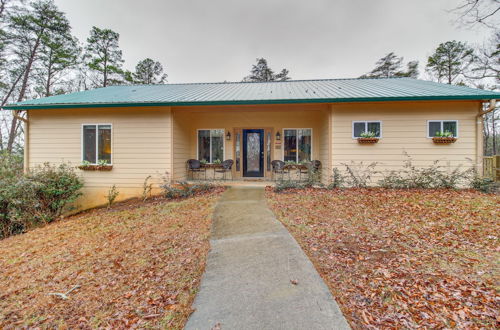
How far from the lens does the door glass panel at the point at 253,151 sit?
8.92m

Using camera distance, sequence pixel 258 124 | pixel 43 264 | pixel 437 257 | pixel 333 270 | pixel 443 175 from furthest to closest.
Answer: pixel 258 124
pixel 443 175
pixel 43 264
pixel 437 257
pixel 333 270

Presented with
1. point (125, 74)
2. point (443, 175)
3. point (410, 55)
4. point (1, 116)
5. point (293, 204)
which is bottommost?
point (293, 204)

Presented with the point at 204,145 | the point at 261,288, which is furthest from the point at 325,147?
the point at 261,288

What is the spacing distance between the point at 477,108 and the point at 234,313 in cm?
849

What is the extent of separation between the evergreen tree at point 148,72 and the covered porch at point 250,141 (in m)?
14.4

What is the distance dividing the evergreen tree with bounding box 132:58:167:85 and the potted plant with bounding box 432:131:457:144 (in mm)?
20577

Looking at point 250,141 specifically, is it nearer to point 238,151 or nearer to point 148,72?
point 238,151

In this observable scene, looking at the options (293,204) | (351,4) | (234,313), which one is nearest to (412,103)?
(293,204)

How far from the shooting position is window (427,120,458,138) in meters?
6.33

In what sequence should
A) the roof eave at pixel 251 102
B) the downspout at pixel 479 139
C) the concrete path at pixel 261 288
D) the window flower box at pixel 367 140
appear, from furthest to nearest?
the window flower box at pixel 367 140 → the downspout at pixel 479 139 → the roof eave at pixel 251 102 → the concrete path at pixel 261 288

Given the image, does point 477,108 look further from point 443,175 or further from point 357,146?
point 357,146

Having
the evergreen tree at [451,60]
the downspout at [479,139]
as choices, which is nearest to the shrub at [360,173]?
the downspout at [479,139]

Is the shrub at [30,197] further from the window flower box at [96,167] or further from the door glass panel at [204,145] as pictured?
the door glass panel at [204,145]

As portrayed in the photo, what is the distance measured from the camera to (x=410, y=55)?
18.0m
